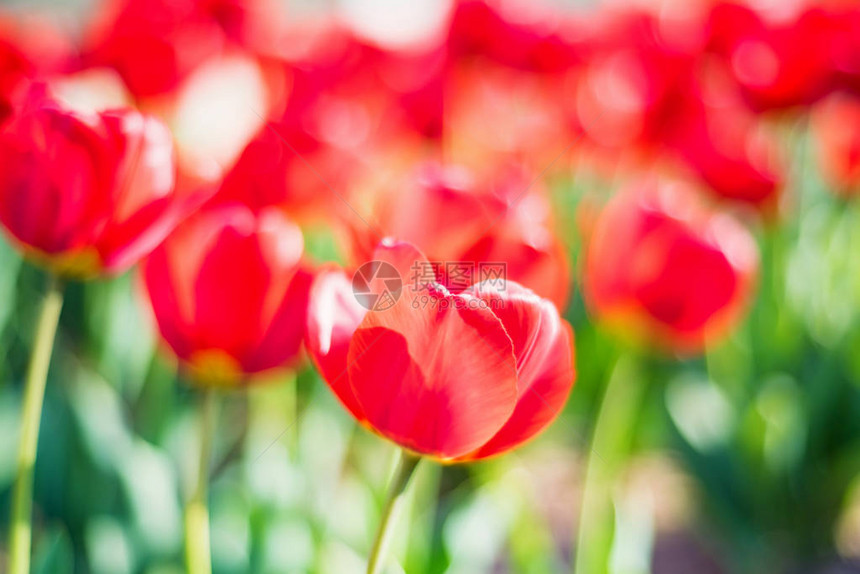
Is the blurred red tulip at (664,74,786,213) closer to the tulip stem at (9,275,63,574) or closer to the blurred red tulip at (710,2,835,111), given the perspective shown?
the blurred red tulip at (710,2,835,111)

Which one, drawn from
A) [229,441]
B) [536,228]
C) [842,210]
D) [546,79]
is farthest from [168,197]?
[842,210]

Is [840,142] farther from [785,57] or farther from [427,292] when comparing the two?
[427,292]

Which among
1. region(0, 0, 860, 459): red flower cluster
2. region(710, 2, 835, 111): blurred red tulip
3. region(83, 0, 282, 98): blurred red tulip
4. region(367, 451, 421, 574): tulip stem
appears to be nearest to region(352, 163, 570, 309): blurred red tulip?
region(0, 0, 860, 459): red flower cluster

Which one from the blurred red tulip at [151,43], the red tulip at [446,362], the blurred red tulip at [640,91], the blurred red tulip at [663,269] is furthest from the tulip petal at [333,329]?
the blurred red tulip at [640,91]

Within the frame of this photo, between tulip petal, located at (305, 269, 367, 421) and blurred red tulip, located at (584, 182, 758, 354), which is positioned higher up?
tulip petal, located at (305, 269, 367, 421)

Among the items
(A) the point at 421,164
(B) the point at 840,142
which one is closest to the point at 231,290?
(A) the point at 421,164

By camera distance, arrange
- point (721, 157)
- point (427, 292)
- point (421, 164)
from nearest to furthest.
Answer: point (427, 292) < point (421, 164) < point (721, 157)

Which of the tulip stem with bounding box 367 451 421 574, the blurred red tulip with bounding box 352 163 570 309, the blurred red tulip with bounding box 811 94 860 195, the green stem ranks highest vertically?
the blurred red tulip with bounding box 352 163 570 309
